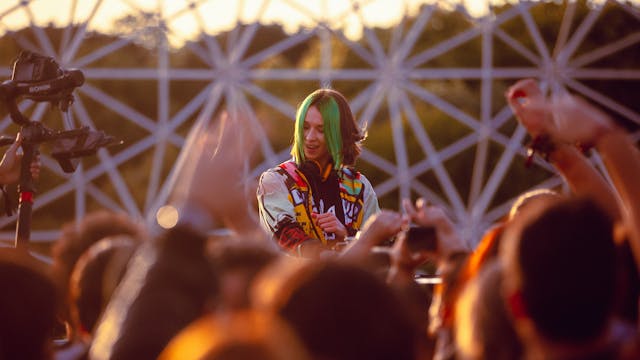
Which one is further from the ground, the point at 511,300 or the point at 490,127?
the point at 490,127

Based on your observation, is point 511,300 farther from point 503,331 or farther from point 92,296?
point 92,296

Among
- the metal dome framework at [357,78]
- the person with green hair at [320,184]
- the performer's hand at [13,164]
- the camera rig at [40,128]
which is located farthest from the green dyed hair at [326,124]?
the metal dome framework at [357,78]

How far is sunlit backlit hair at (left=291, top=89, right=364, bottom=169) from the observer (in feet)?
18.5

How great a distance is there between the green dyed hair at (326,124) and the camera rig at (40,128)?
865 millimetres

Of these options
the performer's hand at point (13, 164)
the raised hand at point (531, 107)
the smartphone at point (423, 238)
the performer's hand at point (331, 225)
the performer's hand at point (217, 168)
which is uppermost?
the performer's hand at point (13, 164)

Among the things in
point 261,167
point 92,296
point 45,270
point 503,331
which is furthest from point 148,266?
point 261,167

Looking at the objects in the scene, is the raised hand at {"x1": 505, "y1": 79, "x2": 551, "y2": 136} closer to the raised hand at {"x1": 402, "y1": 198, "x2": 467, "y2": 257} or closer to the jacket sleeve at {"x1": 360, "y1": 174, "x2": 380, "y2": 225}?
the raised hand at {"x1": 402, "y1": 198, "x2": 467, "y2": 257}

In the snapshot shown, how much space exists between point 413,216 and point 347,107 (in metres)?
2.33

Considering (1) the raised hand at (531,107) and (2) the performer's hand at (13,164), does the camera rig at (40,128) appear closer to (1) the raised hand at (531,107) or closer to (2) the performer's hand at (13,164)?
(2) the performer's hand at (13,164)

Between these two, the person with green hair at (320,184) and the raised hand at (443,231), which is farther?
the person with green hair at (320,184)

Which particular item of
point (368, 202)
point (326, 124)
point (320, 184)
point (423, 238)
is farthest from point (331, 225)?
point (423, 238)

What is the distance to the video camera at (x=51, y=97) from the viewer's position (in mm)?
5500

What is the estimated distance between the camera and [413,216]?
3.44m

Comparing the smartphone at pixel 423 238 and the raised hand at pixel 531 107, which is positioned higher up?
the raised hand at pixel 531 107
